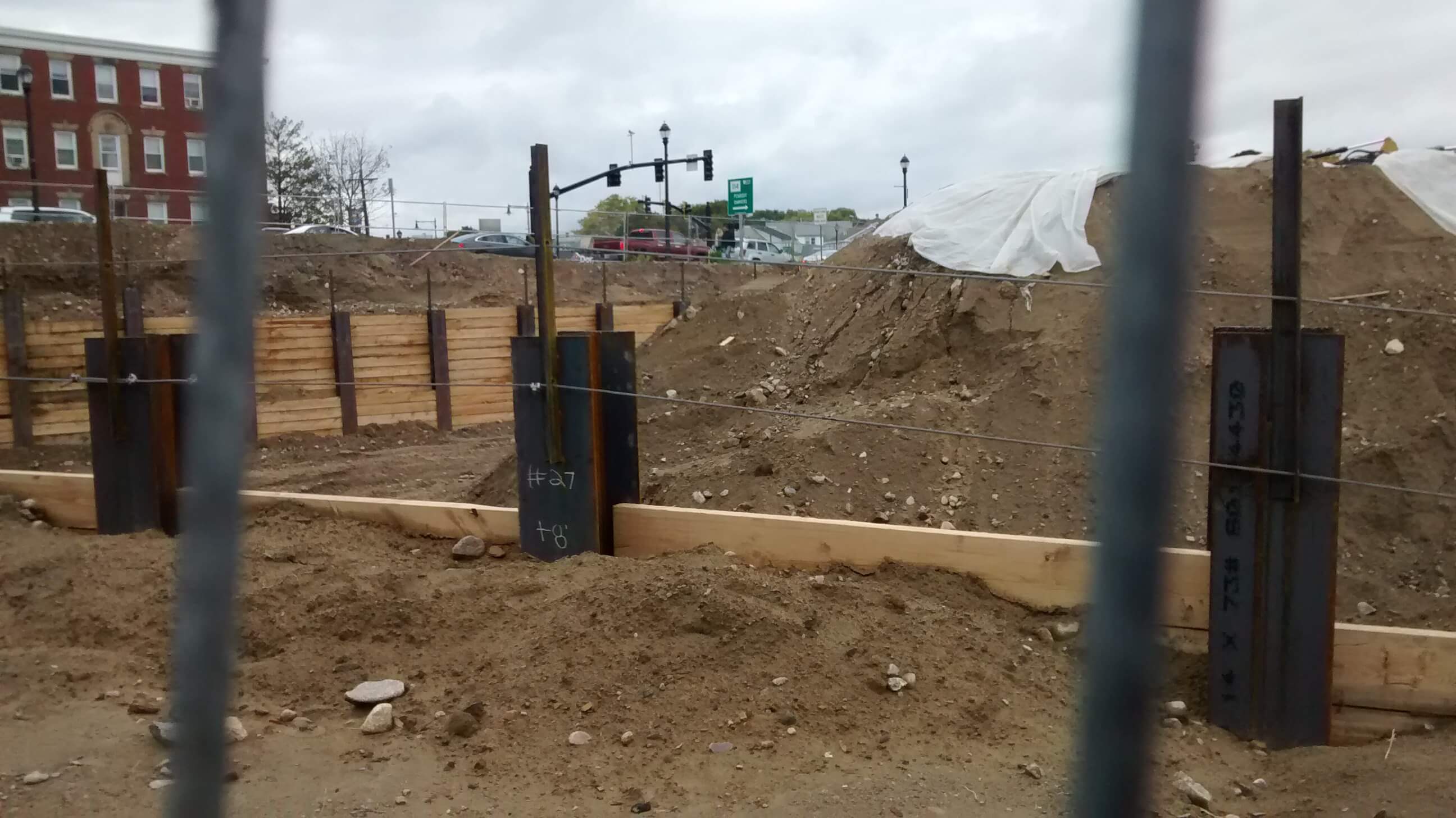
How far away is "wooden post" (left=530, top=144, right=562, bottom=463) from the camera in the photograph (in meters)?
5.14

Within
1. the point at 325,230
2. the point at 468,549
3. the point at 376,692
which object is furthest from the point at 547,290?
the point at 325,230

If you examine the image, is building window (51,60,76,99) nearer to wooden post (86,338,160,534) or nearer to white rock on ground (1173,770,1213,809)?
wooden post (86,338,160,534)

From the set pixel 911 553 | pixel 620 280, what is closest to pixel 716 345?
pixel 911 553

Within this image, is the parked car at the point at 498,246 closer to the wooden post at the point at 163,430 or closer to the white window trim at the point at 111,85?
the white window trim at the point at 111,85

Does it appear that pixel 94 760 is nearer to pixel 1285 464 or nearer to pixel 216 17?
pixel 216 17

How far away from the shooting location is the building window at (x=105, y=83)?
38750 millimetres

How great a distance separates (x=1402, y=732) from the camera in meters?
3.87

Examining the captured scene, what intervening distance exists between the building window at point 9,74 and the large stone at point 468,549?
3911cm

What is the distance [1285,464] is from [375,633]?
140 inches

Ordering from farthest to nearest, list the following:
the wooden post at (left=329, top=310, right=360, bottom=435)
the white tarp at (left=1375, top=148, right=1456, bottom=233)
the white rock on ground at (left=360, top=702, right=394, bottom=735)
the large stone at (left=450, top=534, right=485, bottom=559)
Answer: the wooden post at (left=329, top=310, right=360, bottom=435) → the white tarp at (left=1375, top=148, right=1456, bottom=233) → the large stone at (left=450, top=534, right=485, bottom=559) → the white rock on ground at (left=360, top=702, right=394, bottom=735)

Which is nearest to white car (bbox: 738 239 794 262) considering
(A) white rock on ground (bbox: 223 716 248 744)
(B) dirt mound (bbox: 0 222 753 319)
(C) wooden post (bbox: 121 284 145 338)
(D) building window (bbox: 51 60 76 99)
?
(B) dirt mound (bbox: 0 222 753 319)

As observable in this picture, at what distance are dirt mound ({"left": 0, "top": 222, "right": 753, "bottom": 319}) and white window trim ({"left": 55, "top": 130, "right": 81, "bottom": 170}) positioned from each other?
19.7m

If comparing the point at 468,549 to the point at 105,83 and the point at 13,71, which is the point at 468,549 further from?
the point at 105,83

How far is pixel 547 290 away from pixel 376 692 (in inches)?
81.3
